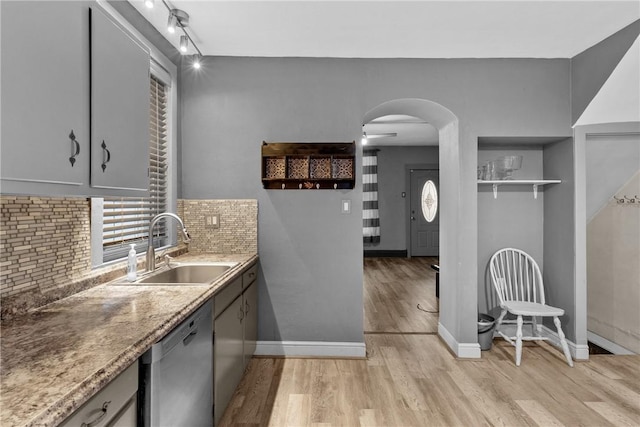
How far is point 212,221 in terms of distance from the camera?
2.99m

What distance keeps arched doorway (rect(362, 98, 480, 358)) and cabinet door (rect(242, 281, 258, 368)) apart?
5.77ft

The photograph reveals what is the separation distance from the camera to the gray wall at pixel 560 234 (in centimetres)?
299

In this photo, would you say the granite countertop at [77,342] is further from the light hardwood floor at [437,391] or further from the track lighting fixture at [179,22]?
the track lighting fixture at [179,22]

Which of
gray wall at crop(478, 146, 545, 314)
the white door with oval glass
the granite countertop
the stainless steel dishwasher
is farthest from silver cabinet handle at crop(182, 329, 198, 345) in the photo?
Answer: the white door with oval glass

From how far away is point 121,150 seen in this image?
1549 millimetres

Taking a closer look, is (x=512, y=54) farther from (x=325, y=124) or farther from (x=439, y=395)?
(x=439, y=395)

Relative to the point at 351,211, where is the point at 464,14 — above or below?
above

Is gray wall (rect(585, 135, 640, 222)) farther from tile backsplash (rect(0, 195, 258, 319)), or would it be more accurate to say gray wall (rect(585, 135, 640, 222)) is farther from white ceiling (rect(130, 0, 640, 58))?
tile backsplash (rect(0, 195, 258, 319))

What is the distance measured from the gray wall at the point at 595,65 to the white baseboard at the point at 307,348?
2.79 m

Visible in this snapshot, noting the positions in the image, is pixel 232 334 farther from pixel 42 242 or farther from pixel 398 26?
pixel 398 26

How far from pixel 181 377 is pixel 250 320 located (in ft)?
4.11

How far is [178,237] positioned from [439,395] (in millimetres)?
2385

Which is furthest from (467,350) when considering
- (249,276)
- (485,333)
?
(249,276)

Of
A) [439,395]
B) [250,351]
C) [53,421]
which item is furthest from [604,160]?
[53,421]
